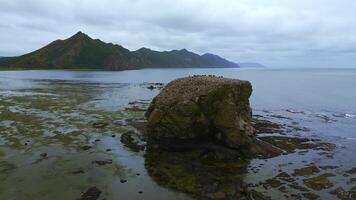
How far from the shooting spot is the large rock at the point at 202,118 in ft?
79.3

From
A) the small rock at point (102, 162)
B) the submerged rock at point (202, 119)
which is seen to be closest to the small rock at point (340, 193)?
the submerged rock at point (202, 119)

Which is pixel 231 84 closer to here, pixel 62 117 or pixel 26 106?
pixel 62 117

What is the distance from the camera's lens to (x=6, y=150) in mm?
22984

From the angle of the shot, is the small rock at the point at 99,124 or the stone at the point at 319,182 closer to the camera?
the stone at the point at 319,182

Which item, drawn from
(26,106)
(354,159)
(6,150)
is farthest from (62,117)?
(354,159)

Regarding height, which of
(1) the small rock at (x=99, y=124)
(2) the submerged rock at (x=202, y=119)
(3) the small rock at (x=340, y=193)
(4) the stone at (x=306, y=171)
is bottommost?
(3) the small rock at (x=340, y=193)

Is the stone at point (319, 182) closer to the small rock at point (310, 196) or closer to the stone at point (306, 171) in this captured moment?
the stone at point (306, 171)

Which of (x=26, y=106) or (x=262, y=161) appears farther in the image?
(x=26, y=106)

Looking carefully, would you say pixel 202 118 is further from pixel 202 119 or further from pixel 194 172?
pixel 194 172

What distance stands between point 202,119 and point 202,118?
69mm

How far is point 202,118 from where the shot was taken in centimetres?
2453

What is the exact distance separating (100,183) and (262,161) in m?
10.2

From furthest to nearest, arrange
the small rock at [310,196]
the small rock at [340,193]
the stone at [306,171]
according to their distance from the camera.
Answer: the stone at [306,171], the small rock at [340,193], the small rock at [310,196]

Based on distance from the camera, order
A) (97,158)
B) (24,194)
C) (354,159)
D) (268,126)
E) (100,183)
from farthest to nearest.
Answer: (268,126)
(354,159)
(97,158)
(100,183)
(24,194)
